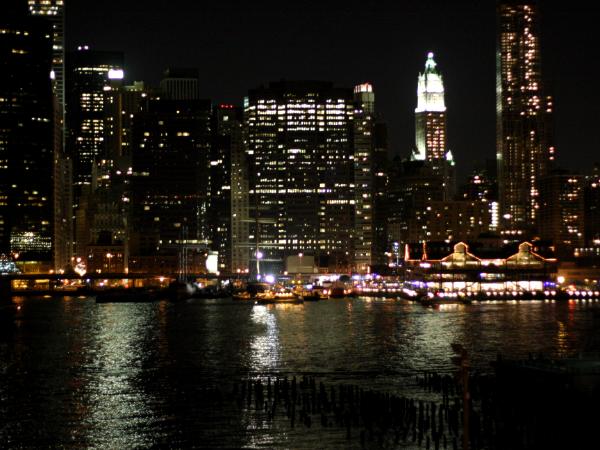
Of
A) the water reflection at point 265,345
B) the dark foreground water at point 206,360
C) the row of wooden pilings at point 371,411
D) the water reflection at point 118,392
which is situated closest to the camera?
the row of wooden pilings at point 371,411

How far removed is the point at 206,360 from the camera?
8688 centimetres

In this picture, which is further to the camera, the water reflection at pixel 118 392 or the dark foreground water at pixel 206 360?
the dark foreground water at pixel 206 360

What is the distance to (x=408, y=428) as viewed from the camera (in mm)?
53531

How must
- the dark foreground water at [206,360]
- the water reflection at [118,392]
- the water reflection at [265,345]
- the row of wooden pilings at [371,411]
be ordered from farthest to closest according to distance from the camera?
the water reflection at [265,345] < the dark foreground water at [206,360] < the water reflection at [118,392] < the row of wooden pilings at [371,411]

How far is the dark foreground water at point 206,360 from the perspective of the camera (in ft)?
181

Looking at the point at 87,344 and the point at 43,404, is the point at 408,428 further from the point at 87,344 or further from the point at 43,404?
the point at 87,344

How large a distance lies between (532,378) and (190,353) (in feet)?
136

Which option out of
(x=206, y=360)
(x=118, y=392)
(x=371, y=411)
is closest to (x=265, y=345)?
(x=206, y=360)

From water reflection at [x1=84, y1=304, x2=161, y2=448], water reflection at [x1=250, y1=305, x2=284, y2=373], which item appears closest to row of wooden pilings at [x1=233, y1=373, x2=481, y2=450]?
water reflection at [x1=84, y1=304, x2=161, y2=448]

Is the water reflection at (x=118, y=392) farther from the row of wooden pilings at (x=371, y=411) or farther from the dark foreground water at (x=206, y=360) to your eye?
the row of wooden pilings at (x=371, y=411)

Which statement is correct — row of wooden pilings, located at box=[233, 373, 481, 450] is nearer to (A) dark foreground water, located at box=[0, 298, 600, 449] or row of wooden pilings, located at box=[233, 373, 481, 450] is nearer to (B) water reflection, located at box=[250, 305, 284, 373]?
(A) dark foreground water, located at box=[0, 298, 600, 449]

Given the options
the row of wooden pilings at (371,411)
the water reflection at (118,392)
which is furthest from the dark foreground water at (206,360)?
the row of wooden pilings at (371,411)

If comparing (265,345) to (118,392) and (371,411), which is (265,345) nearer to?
(118,392)

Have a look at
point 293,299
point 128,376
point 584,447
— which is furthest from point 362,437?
point 293,299
